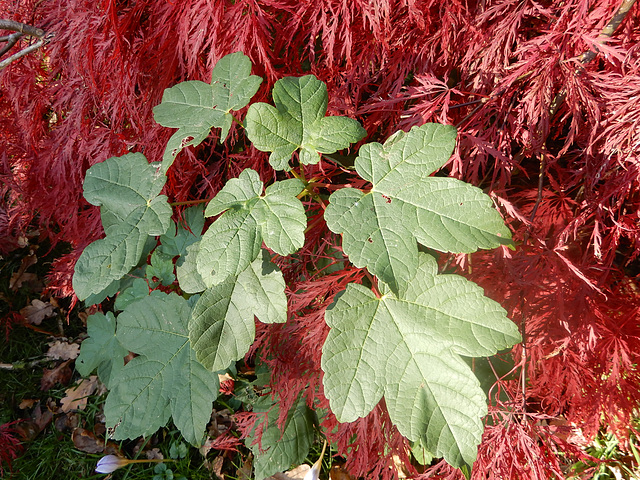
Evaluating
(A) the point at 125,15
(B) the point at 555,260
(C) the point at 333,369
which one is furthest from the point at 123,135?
(B) the point at 555,260

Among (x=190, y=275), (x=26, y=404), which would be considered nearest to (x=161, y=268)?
(x=190, y=275)

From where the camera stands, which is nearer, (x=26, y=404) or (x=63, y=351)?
(x=26, y=404)

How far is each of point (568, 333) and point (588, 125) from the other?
514mm

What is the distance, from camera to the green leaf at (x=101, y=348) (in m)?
1.26

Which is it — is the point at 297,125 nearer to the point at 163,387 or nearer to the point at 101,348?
the point at 163,387

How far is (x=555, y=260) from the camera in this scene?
1.06 meters

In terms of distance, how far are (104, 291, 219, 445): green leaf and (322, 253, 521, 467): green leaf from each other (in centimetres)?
32

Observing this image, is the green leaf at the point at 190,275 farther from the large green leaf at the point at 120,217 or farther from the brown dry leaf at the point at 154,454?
the brown dry leaf at the point at 154,454

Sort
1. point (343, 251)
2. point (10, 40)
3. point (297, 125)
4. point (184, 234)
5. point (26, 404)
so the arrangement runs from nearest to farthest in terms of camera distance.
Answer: point (343, 251) → point (297, 125) → point (184, 234) → point (10, 40) → point (26, 404)

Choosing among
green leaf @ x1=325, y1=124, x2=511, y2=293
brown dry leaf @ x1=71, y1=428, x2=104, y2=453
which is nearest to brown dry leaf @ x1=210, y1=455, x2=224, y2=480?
brown dry leaf @ x1=71, y1=428, x2=104, y2=453

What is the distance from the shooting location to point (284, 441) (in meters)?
1.35

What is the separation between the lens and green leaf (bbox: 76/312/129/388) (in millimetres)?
1258

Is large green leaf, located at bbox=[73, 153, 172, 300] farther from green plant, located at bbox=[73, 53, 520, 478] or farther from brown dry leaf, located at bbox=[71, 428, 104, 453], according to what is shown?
brown dry leaf, located at bbox=[71, 428, 104, 453]

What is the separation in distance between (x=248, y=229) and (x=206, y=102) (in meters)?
0.33
